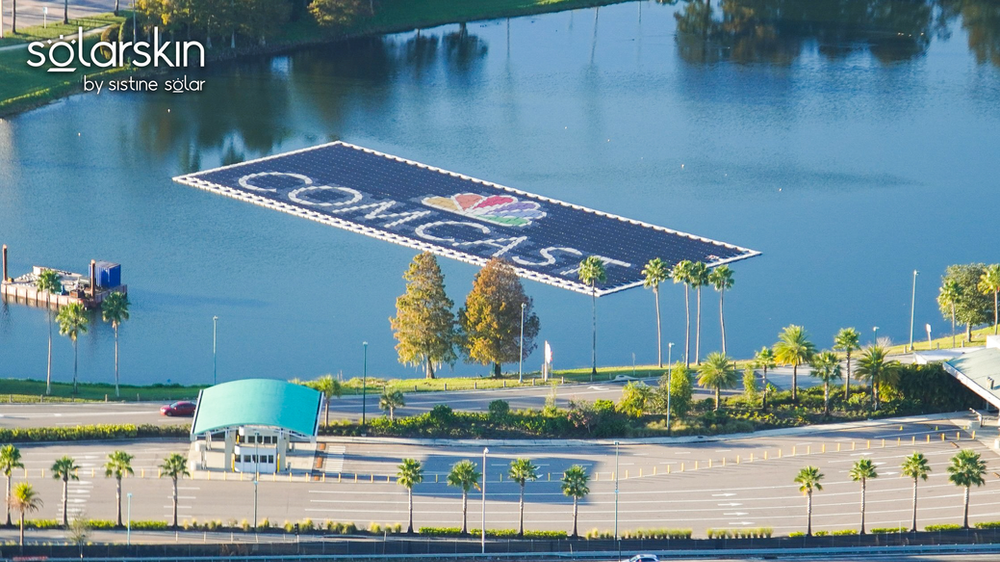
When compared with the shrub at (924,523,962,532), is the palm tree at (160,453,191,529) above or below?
above

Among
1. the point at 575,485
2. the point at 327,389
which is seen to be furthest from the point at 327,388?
the point at 575,485

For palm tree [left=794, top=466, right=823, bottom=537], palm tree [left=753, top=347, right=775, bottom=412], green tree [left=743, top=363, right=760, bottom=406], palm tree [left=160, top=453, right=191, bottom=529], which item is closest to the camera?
palm tree [left=794, top=466, right=823, bottom=537]

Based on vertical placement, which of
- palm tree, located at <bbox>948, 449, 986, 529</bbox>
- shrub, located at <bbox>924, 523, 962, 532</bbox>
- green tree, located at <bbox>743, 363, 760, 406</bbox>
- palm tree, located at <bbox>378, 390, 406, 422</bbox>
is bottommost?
shrub, located at <bbox>924, 523, 962, 532</bbox>

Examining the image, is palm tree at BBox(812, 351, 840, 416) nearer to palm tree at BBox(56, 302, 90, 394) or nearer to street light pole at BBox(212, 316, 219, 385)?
street light pole at BBox(212, 316, 219, 385)

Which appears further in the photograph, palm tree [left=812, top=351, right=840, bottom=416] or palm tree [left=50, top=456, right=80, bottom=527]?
palm tree [left=812, top=351, right=840, bottom=416]

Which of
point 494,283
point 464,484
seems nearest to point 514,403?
point 494,283

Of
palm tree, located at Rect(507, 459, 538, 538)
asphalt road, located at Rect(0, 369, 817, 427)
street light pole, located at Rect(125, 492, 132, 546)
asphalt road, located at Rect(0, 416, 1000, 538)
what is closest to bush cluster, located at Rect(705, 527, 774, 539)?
asphalt road, located at Rect(0, 416, 1000, 538)

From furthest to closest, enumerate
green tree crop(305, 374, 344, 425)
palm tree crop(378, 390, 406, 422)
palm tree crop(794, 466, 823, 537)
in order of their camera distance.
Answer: palm tree crop(378, 390, 406, 422)
green tree crop(305, 374, 344, 425)
palm tree crop(794, 466, 823, 537)
